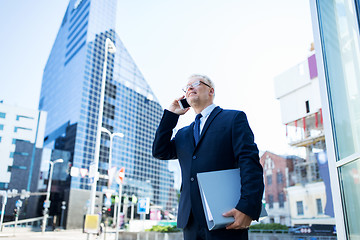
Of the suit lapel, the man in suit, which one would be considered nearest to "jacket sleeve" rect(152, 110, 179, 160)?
the man in suit

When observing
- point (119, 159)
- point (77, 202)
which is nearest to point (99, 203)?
point (77, 202)

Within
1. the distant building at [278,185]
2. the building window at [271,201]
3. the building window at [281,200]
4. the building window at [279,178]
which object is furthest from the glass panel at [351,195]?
the building window at [271,201]

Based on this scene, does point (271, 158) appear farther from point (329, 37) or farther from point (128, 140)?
point (329, 37)

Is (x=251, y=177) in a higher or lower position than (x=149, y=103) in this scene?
lower

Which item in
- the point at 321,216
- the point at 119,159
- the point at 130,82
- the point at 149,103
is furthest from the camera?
the point at 149,103

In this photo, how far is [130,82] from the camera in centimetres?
7000

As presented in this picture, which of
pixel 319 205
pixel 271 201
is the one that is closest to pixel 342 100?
pixel 319 205

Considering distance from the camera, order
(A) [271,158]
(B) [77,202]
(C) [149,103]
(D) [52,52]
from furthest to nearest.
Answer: (D) [52,52], (C) [149,103], (B) [77,202], (A) [271,158]

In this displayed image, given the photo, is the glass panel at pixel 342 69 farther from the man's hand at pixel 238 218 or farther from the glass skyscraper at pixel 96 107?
the glass skyscraper at pixel 96 107

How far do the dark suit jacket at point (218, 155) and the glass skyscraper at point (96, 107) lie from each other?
→ 51.6 meters

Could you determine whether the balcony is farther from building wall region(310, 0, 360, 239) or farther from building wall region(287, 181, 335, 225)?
building wall region(310, 0, 360, 239)

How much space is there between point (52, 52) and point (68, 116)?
3511cm

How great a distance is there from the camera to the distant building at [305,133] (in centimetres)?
3086

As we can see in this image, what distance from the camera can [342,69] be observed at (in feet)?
9.67
